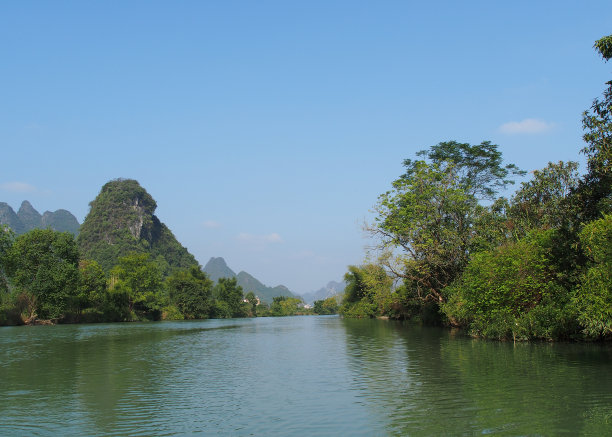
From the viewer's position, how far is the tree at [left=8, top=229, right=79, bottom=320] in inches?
2611

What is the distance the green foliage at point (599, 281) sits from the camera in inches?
803

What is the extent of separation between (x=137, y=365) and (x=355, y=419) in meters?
14.1

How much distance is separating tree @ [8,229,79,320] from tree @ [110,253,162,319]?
21161 millimetres

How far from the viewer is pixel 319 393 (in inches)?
593

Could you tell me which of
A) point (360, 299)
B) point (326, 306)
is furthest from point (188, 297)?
point (326, 306)

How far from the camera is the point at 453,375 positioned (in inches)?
683

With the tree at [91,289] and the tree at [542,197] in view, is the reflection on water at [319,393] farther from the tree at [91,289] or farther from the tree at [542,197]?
the tree at [91,289]

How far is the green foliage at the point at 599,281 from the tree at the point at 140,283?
84431mm

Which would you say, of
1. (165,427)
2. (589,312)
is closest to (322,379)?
(165,427)

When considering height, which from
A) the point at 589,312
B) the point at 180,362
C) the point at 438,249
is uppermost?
the point at 438,249

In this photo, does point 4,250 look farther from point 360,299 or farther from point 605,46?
point 605,46

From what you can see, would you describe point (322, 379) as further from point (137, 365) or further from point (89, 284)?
point (89, 284)

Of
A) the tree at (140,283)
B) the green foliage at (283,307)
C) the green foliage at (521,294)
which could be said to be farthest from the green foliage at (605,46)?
the green foliage at (283,307)

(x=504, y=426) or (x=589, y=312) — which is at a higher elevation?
(x=589, y=312)
